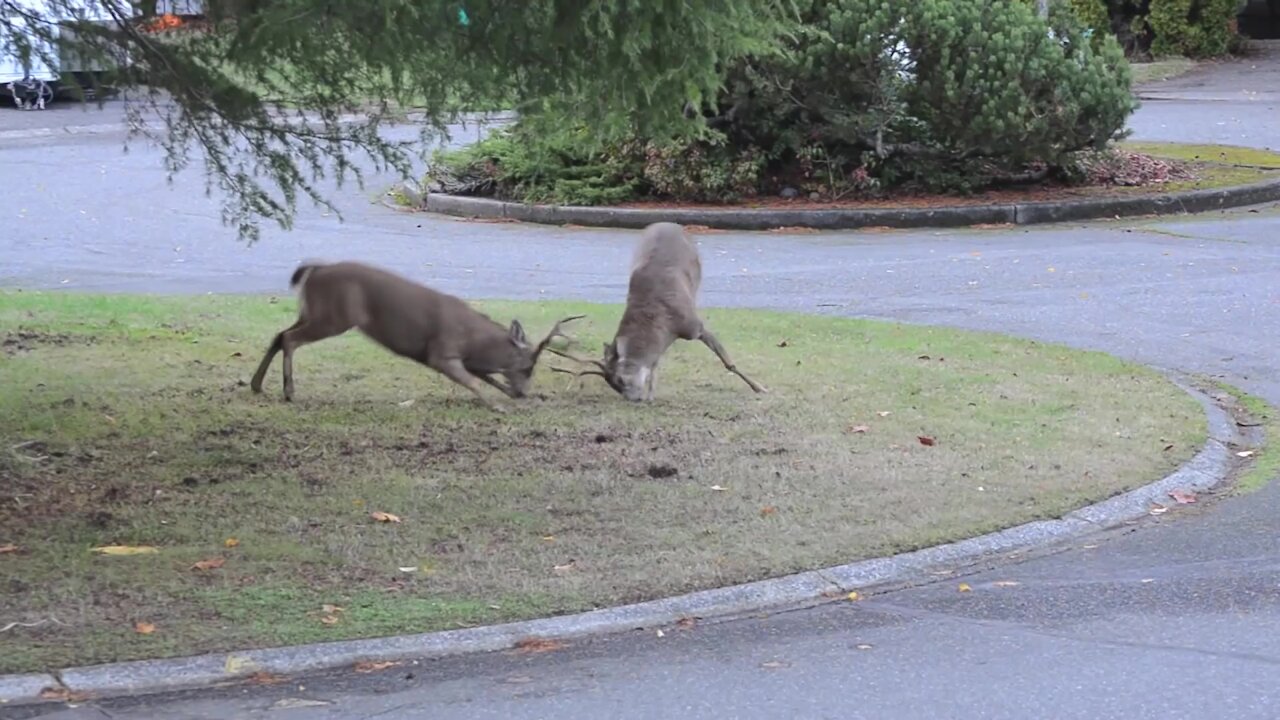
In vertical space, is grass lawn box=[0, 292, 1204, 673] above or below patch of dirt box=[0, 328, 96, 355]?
below

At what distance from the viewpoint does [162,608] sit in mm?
6352

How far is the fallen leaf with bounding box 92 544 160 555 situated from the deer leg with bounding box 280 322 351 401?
305cm

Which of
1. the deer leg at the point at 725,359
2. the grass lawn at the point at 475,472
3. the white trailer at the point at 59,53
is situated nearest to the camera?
the grass lawn at the point at 475,472

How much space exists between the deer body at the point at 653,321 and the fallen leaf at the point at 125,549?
3.70 metres

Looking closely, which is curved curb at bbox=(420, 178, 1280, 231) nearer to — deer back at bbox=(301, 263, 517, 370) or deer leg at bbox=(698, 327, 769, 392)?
deer leg at bbox=(698, 327, 769, 392)

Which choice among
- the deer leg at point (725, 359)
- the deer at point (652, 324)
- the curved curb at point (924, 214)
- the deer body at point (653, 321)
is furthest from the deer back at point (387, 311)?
the curved curb at point (924, 214)

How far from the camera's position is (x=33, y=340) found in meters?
11.8

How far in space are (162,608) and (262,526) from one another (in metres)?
1.18

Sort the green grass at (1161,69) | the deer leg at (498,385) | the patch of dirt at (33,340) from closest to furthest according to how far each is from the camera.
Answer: the deer leg at (498,385) < the patch of dirt at (33,340) < the green grass at (1161,69)

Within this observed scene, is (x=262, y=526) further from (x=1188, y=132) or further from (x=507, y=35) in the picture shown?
(x=1188, y=132)

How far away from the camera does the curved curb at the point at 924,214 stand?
1945cm

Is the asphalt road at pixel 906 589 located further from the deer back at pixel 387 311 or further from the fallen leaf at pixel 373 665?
the deer back at pixel 387 311

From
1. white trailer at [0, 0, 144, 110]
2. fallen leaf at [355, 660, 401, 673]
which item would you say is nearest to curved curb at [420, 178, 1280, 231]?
white trailer at [0, 0, 144, 110]

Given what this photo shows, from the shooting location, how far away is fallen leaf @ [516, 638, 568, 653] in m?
6.19
